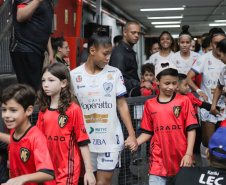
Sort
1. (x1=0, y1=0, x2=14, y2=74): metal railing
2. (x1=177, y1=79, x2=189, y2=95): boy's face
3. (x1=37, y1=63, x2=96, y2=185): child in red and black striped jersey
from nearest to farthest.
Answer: (x1=37, y1=63, x2=96, y2=185): child in red and black striped jersey < (x1=177, y1=79, x2=189, y2=95): boy's face < (x1=0, y1=0, x2=14, y2=74): metal railing

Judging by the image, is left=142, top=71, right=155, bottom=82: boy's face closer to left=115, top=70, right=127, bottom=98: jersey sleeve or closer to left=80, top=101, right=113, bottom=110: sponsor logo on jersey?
left=115, top=70, right=127, bottom=98: jersey sleeve

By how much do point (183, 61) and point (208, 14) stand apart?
1581 centimetres

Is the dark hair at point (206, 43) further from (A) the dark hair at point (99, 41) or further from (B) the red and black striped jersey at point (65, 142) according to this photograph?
(B) the red and black striped jersey at point (65, 142)

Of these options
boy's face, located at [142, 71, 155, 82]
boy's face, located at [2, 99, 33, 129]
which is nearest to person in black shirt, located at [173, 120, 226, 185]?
boy's face, located at [2, 99, 33, 129]

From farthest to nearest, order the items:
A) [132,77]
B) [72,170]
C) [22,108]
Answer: [132,77]
[72,170]
[22,108]

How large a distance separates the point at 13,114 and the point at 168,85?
1.70 m

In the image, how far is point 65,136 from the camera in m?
3.55

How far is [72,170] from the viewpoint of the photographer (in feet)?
11.6

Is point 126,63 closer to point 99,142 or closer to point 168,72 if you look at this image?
point 168,72

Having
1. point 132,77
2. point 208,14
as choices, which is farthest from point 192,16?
point 132,77

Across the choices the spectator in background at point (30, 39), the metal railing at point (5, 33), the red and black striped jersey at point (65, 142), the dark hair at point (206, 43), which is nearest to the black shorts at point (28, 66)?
the spectator in background at point (30, 39)

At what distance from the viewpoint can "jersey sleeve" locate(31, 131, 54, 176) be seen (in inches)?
114

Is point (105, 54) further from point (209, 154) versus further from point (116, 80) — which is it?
point (209, 154)

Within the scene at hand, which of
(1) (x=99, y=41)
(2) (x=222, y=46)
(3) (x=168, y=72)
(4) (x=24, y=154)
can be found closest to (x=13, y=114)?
(4) (x=24, y=154)
